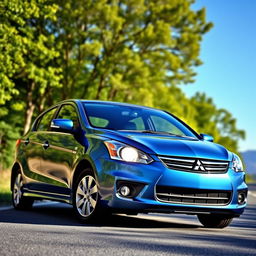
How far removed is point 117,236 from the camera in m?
7.26

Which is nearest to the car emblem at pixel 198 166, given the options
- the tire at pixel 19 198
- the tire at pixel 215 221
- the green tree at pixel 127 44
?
the tire at pixel 215 221

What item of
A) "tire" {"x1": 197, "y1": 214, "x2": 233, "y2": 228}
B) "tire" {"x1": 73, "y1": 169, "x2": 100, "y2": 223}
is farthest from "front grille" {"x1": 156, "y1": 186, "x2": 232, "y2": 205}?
"tire" {"x1": 73, "y1": 169, "x2": 100, "y2": 223}

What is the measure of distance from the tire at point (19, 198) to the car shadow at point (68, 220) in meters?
0.13

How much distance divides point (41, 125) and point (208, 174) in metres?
3.51

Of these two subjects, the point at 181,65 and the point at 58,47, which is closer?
the point at 58,47

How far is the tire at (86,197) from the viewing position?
8258 millimetres

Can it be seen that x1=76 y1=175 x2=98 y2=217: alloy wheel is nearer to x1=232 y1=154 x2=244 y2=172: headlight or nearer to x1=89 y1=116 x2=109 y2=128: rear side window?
x1=89 y1=116 x2=109 y2=128: rear side window

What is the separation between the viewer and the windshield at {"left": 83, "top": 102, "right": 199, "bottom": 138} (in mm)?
9195

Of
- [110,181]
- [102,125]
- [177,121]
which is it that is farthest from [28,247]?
[177,121]

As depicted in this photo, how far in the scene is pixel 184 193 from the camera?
812cm

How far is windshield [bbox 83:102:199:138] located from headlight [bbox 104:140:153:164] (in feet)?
2.78

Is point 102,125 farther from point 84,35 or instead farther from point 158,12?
point 158,12

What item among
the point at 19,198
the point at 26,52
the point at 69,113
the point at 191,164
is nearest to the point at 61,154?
the point at 69,113

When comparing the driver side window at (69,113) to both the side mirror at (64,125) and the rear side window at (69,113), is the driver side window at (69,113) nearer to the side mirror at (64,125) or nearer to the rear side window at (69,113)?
the rear side window at (69,113)
